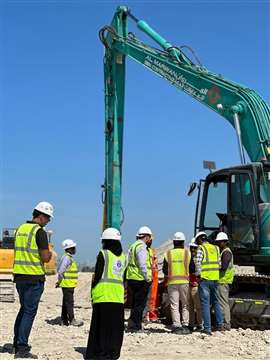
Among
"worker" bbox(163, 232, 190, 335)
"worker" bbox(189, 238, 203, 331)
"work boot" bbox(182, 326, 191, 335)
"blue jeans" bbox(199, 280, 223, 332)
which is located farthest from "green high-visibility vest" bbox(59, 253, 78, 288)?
"blue jeans" bbox(199, 280, 223, 332)

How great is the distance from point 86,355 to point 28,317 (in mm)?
920

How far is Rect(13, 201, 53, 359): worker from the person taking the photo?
712cm

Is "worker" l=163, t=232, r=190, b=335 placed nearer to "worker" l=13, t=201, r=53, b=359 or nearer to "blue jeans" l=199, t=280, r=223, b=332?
"blue jeans" l=199, t=280, r=223, b=332

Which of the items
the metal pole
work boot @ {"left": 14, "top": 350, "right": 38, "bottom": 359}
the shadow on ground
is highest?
the metal pole

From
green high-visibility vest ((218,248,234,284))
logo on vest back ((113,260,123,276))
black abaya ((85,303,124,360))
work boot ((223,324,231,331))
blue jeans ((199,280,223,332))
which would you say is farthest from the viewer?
green high-visibility vest ((218,248,234,284))

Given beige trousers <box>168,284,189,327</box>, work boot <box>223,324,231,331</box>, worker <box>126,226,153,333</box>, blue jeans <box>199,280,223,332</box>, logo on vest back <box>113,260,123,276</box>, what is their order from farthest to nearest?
work boot <box>223,324,231,331</box> < beige trousers <box>168,284,189,327</box> < blue jeans <box>199,280,223,332</box> < worker <box>126,226,153,333</box> < logo on vest back <box>113,260,123,276</box>

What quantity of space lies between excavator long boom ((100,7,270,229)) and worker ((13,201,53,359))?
5779mm

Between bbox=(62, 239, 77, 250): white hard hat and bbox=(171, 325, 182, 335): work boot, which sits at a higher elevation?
bbox=(62, 239, 77, 250): white hard hat

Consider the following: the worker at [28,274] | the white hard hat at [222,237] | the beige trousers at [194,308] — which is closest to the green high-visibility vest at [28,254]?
the worker at [28,274]

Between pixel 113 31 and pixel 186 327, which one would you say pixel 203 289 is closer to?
pixel 186 327

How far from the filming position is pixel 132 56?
1491 centimetres

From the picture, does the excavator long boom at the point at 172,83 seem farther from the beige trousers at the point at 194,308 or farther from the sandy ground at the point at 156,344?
the sandy ground at the point at 156,344

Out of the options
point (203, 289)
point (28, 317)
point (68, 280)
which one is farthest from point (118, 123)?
point (28, 317)

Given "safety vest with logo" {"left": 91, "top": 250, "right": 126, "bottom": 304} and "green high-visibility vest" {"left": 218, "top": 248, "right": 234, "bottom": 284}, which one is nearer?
"safety vest with logo" {"left": 91, "top": 250, "right": 126, "bottom": 304}
